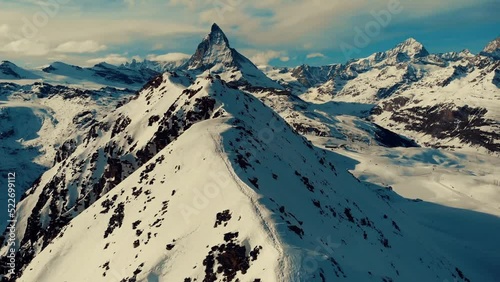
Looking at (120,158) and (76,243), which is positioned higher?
(120,158)

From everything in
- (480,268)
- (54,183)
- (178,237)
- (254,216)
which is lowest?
(480,268)

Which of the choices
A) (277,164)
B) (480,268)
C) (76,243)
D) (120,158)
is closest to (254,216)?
(277,164)

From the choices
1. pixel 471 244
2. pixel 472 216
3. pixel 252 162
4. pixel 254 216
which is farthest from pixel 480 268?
pixel 254 216

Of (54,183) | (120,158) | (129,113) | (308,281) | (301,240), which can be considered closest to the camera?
(308,281)

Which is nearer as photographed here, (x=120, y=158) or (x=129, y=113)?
(x=120, y=158)

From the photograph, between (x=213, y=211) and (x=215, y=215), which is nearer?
(x=215, y=215)

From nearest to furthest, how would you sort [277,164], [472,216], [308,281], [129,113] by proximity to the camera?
[308,281] → [277,164] → [129,113] → [472,216]

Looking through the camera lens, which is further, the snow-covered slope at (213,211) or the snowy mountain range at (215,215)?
the snowy mountain range at (215,215)

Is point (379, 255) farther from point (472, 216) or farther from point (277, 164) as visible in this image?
point (472, 216)

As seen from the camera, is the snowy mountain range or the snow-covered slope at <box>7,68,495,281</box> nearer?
the snow-covered slope at <box>7,68,495,281</box>

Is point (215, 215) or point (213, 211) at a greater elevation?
point (213, 211)
